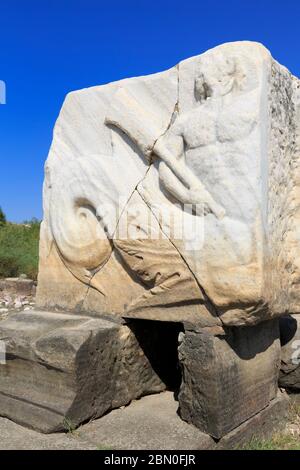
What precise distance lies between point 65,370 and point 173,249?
88 cm

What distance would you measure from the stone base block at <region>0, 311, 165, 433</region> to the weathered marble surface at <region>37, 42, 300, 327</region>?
235mm

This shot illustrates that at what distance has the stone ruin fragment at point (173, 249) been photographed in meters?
2.49

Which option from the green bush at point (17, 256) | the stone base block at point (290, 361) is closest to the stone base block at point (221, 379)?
the stone base block at point (290, 361)

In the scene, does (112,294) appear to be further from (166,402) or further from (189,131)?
(189,131)

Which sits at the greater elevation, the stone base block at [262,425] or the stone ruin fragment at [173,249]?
the stone ruin fragment at [173,249]

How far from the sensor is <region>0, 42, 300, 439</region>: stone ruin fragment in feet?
8.16

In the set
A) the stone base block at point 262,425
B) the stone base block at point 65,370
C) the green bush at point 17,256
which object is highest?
the green bush at point 17,256

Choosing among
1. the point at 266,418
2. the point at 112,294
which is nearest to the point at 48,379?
the point at 112,294

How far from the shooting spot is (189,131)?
264 cm

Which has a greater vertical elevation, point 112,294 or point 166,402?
point 112,294

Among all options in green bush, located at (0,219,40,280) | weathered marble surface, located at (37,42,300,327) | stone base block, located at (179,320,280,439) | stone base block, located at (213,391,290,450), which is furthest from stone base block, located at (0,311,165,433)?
green bush, located at (0,219,40,280)

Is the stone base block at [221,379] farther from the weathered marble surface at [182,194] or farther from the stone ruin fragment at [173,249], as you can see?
the weathered marble surface at [182,194]

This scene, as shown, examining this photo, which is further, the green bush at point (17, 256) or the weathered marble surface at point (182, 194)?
the green bush at point (17, 256)

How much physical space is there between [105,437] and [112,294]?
2.75 ft
